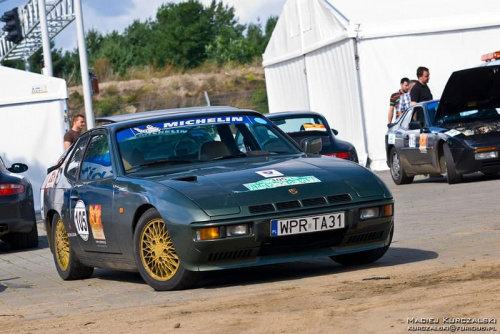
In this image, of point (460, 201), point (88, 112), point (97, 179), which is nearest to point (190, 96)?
point (88, 112)

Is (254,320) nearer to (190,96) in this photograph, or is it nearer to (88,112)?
(88,112)

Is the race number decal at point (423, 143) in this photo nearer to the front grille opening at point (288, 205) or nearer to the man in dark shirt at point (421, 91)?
the man in dark shirt at point (421, 91)

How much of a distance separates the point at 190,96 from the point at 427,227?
169 feet

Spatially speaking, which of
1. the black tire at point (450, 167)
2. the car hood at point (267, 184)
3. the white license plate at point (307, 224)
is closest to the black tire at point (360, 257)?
the car hood at point (267, 184)

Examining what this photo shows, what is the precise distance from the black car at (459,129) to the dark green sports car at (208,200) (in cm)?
798

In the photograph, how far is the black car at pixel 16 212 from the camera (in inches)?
536

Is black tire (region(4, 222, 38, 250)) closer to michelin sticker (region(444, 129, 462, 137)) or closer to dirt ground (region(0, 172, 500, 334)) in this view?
dirt ground (region(0, 172, 500, 334))

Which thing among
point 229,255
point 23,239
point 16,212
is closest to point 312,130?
point 23,239

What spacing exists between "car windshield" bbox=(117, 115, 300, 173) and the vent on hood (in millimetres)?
1216

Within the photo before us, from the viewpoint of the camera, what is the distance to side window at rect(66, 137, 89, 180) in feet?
31.3

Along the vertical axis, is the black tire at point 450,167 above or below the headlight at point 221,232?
below

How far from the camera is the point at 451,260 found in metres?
8.12

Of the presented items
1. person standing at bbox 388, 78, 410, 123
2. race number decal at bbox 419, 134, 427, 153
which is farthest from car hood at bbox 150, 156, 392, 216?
person standing at bbox 388, 78, 410, 123

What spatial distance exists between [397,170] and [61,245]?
10274mm
